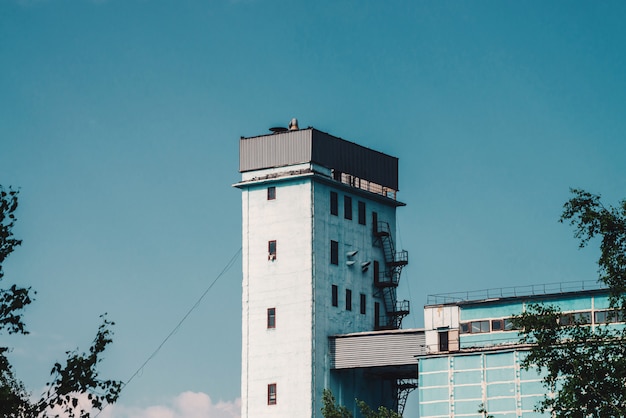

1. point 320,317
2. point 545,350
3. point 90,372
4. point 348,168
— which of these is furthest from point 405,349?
point 90,372

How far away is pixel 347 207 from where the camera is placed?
370ft

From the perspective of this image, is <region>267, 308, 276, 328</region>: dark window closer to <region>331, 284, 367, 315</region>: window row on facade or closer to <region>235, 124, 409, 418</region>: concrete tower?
<region>235, 124, 409, 418</region>: concrete tower

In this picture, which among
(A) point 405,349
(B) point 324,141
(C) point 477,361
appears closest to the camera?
(C) point 477,361

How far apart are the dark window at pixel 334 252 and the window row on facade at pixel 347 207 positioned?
2428 mm

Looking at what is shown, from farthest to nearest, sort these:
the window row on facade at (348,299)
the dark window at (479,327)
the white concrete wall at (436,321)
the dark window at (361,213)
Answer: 1. the dark window at (361,213)
2. the window row on facade at (348,299)
3. the white concrete wall at (436,321)
4. the dark window at (479,327)

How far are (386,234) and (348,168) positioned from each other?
21.7 ft

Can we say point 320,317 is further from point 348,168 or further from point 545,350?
point 545,350

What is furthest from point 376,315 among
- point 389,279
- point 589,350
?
point 589,350

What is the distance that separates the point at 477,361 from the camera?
96812mm

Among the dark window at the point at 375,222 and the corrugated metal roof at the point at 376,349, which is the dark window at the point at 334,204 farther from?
the corrugated metal roof at the point at 376,349

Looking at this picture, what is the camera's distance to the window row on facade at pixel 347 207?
111 m

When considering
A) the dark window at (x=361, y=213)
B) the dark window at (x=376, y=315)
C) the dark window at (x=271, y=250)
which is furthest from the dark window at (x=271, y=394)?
the dark window at (x=361, y=213)

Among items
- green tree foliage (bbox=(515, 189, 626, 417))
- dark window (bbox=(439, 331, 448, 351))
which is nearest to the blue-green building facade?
dark window (bbox=(439, 331, 448, 351))

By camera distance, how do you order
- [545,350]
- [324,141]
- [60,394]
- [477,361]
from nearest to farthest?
[60,394]
[545,350]
[477,361]
[324,141]
